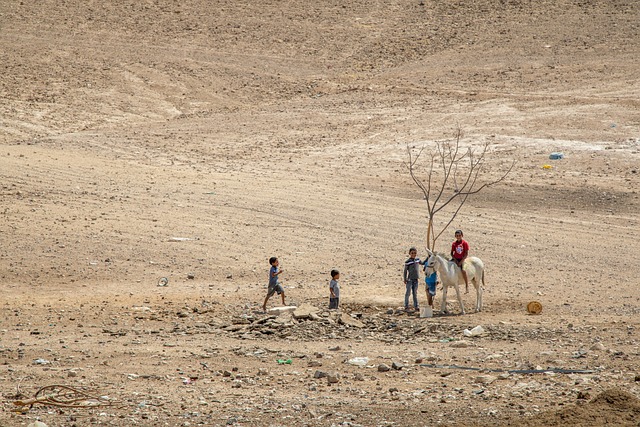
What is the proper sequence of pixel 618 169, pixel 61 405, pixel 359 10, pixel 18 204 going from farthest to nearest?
pixel 359 10, pixel 618 169, pixel 18 204, pixel 61 405

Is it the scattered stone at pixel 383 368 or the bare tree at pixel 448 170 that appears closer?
the scattered stone at pixel 383 368

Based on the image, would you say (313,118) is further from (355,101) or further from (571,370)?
(571,370)

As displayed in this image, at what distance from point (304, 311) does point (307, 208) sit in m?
7.85

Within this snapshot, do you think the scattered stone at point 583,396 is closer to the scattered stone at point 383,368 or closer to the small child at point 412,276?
the scattered stone at point 383,368

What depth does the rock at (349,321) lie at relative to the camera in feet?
45.5

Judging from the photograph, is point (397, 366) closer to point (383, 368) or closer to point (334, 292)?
point (383, 368)

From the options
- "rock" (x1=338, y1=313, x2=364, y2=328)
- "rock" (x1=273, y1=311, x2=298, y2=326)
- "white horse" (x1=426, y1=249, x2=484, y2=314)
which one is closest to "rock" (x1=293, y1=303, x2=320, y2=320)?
"rock" (x1=273, y1=311, x2=298, y2=326)

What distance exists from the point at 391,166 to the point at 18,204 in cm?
977

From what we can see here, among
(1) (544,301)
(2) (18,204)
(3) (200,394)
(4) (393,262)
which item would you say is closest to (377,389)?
(3) (200,394)

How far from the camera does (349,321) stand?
1398cm

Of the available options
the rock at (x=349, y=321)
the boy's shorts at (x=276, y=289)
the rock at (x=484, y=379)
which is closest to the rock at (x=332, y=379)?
the rock at (x=484, y=379)

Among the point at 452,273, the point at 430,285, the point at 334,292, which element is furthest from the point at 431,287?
the point at 334,292

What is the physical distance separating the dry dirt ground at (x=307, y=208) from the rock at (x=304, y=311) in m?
0.31

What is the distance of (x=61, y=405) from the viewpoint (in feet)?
33.7
